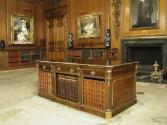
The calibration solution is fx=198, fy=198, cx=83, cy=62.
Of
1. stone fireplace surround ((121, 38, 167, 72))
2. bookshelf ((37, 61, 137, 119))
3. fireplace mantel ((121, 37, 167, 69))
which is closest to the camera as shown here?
bookshelf ((37, 61, 137, 119))

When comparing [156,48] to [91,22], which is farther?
[91,22]

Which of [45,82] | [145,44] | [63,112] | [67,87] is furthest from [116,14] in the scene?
[63,112]

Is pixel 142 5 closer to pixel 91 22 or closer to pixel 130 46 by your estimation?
pixel 130 46

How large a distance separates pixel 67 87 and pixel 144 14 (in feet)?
14.5

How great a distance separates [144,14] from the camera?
22.5 feet

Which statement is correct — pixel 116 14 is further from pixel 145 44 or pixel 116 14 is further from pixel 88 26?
pixel 145 44

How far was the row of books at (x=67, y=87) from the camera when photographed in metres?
3.66

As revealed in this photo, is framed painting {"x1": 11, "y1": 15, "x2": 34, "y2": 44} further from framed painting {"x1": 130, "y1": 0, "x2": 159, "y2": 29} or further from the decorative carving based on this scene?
framed painting {"x1": 130, "y1": 0, "x2": 159, "y2": 29}

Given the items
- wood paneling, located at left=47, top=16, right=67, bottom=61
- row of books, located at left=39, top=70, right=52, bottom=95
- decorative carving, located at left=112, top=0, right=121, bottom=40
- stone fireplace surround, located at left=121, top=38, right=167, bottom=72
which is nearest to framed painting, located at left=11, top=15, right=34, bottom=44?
wood paneling, located at left=47, top=16, right=67, bottom=61

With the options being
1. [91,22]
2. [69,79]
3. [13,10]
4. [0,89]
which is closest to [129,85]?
[69,79]

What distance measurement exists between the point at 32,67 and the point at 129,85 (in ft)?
23.5

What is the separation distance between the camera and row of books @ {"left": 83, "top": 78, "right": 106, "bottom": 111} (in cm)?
323

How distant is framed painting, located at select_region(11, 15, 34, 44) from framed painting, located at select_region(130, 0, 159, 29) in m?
5.29

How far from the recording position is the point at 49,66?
4137 mm
